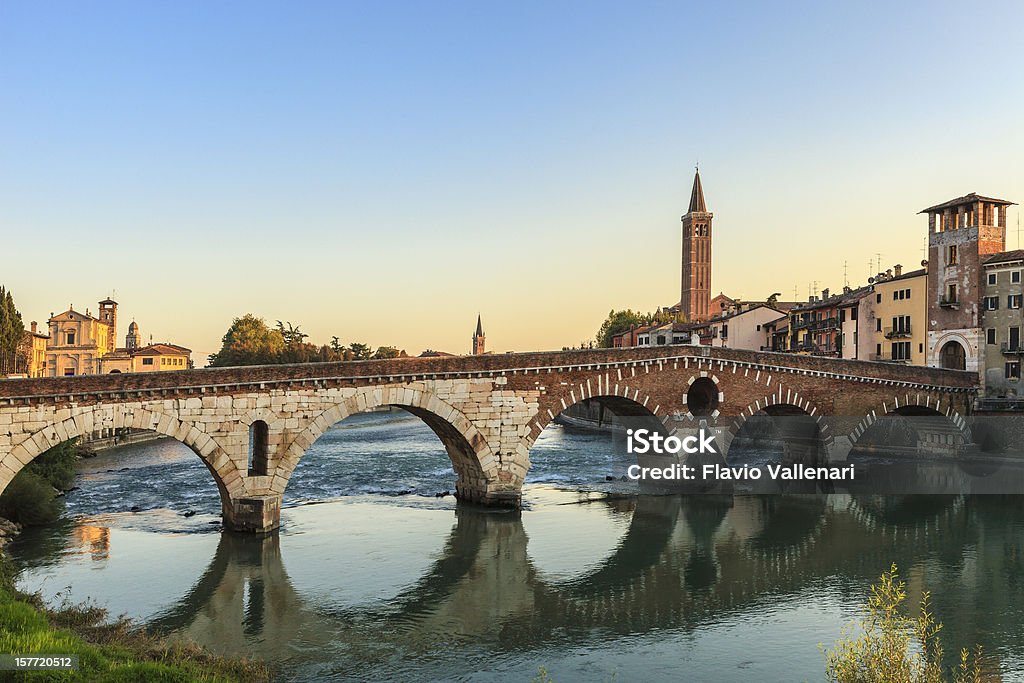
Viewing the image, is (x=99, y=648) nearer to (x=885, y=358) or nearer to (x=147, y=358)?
(x=885, y=358)

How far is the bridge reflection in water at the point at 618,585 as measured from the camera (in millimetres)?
17562

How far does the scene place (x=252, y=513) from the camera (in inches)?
987

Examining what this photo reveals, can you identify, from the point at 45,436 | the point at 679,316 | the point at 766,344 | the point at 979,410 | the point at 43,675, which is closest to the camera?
the point at 43,675

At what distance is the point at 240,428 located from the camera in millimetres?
24625

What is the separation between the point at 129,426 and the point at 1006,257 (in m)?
39.3

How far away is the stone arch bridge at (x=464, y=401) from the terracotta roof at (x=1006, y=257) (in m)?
6.00

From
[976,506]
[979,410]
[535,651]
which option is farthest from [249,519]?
[979,410]

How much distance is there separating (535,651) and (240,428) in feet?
39.8

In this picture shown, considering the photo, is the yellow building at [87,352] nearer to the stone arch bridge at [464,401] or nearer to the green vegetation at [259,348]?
the green vegetation at [259,348]

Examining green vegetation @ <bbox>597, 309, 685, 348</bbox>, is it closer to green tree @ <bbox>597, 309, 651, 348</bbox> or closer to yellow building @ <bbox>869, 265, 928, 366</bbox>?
green tree @ <bbox>597, 309, 651, 348</bbox>

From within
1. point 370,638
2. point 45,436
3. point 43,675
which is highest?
point 45,436

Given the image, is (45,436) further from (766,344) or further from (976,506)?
(766,344)

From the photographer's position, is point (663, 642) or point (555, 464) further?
point (555, 464)

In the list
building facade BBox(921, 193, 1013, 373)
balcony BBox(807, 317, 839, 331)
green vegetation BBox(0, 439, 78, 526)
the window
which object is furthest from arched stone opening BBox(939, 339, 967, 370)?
green vegetation BBox(0, 439, 78, 526)
